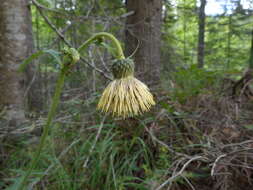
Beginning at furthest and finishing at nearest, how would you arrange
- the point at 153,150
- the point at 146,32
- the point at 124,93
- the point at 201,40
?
the point at 201,40
the point at 146,32
the point at 153,150
the point at 124,93

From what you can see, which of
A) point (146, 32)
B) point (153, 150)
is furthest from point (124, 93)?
point (146, 32)

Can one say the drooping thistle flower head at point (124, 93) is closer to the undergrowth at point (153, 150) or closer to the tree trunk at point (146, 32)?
the undergrowth at point (153, 150)

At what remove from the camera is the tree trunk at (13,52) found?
231 centimetres

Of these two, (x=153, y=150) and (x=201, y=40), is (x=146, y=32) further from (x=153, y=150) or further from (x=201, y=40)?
(x=201, y=40)

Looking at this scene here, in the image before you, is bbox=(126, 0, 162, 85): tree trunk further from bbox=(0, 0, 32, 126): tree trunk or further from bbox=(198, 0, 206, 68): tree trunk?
bbox=(198, 0, 206, 68): tree trunk

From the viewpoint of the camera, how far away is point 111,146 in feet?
6.77

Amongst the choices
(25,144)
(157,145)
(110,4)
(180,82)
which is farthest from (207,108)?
(110,4)

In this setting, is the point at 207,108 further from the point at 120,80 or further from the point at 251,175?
the point at 120,80

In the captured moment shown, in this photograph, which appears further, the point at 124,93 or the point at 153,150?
the point at 153,150

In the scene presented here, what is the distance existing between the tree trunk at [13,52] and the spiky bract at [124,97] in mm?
1562

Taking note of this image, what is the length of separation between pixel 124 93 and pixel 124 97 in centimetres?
3

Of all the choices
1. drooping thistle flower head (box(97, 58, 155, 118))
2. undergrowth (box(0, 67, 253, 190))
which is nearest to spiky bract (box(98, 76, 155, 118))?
drooping thistle flower head (box(97, 58, 155, 118))

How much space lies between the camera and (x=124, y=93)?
1.37 meters

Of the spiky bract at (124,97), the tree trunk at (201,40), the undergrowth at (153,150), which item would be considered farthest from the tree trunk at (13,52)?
the tree trunk at (201,40)
